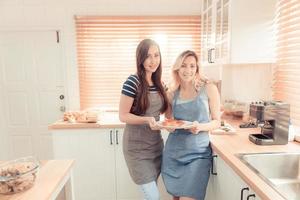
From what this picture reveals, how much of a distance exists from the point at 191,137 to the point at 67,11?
7.30 feet

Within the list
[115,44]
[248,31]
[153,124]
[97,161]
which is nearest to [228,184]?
[153,124]

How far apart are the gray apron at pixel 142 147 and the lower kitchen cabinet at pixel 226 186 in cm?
40

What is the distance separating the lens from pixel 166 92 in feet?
5.84

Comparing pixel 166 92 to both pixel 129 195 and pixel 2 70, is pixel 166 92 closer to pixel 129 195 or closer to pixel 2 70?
pixel 129 195

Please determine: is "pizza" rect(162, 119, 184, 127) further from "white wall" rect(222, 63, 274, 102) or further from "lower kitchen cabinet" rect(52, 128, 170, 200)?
"white wall" rect(222, 63, 274, 102)

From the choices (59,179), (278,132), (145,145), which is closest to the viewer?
(59,179)

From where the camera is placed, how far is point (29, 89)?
10.3 feet

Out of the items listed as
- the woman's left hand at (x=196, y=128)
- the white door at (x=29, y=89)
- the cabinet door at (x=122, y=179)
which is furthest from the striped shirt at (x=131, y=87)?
the white door at (x=29, y=89)

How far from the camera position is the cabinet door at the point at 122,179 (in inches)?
94.7

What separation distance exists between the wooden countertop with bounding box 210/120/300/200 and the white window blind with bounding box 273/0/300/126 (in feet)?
1.25

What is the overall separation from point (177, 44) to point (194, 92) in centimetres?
156

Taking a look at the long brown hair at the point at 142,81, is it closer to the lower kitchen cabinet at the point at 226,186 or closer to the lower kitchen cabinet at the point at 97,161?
the lower kitchen cabinet at the point at 226,186

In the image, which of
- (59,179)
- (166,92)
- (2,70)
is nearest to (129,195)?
(166,92)

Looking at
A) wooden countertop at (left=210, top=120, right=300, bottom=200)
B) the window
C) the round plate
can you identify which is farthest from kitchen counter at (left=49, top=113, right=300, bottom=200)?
the window
